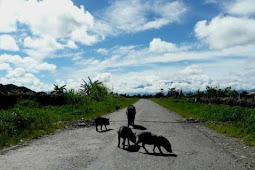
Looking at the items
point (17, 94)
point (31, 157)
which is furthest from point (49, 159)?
point (17, 94)

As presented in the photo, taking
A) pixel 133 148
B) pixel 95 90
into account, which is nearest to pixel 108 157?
pixel 133 148

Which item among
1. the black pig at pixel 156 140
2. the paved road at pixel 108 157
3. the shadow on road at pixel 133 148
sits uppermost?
the black pig at pixel 156 140

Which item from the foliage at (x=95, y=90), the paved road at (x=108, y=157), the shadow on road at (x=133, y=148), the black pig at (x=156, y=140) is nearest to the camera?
the paved road at (x=108, y=157)

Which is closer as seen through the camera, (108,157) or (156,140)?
(108,157)

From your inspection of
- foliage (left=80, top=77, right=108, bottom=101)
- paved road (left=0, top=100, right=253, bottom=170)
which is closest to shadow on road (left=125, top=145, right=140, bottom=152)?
paved road (left=0, top=100, right=253, bottom=170)

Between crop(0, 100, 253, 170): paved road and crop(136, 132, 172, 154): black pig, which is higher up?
crop(136, 132, 172, 154): black pig

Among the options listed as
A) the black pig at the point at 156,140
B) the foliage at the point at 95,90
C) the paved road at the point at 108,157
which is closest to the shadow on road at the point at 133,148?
the paved road at the point at 108,157

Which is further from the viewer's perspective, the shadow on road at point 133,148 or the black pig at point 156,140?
the shadow on road at point 133,148

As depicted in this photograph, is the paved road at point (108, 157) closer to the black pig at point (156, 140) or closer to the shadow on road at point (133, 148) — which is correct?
the shadow on road at point (133, 148)

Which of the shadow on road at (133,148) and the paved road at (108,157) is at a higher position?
the shadow on road at (133,148)

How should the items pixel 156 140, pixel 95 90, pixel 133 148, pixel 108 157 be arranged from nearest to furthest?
pixel 108 157, pixel 156 140, pixel 133 148, pixel 95 90

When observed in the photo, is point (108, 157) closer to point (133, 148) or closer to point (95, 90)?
point (133, 148)

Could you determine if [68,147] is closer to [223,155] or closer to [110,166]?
[110,166]

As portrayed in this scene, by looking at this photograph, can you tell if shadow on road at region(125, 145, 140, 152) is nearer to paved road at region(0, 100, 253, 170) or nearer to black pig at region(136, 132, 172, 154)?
paved road at region(0, 100, 253, 170)
